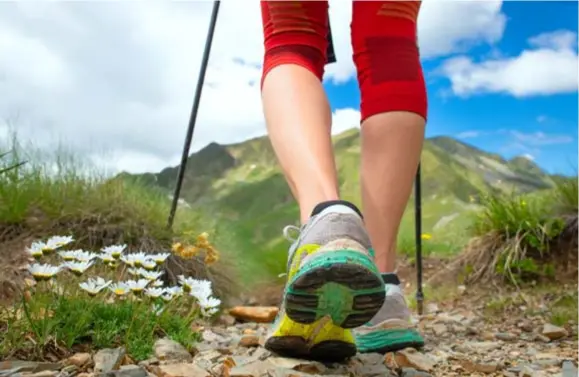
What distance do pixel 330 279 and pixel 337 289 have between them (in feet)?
0.10

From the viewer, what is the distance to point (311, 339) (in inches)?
65.2

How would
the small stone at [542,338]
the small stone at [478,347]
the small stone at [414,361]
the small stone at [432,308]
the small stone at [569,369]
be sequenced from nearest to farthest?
the small stone at [414,361], the small stone at [569,369], the small stone at [478,347], the small stone at [542,338], the small stone at [432,308]

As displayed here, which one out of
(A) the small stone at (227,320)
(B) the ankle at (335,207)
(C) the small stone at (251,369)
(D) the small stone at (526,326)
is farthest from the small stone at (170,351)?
(D) the small stone at (526,326)

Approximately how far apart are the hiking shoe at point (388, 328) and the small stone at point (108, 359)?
65cm

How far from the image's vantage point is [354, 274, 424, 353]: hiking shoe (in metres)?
1.93

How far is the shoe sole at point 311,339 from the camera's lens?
1640 millimetres

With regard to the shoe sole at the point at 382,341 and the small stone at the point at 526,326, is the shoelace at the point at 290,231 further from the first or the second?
the small stone at the point at 526,326

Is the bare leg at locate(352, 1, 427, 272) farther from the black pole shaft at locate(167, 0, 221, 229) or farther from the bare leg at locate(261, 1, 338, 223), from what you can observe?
the black pole shaft at locate(167, 0, 221, 229)

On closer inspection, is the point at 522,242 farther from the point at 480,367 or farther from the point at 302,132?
the point at 302,132

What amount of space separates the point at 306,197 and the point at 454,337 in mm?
1574

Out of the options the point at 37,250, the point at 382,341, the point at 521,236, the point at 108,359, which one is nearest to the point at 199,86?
the point at 37,250

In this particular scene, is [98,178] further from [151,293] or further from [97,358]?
[97,358]

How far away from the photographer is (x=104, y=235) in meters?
3.68

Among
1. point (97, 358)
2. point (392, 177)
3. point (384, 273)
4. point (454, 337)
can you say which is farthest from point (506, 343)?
point (97, 358)
